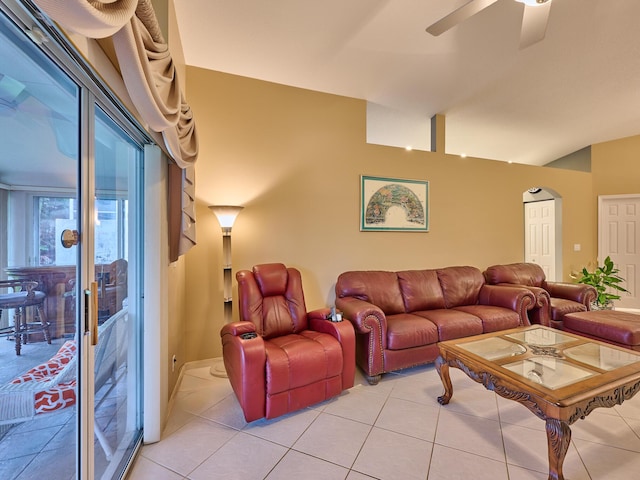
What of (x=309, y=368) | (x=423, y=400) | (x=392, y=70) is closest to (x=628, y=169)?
(x=392, y=70)

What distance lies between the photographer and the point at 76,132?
1.15 metres

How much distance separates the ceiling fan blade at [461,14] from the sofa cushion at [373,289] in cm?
225

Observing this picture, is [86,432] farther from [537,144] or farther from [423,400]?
[537,144]

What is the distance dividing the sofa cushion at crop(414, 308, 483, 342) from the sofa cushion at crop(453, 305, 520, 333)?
87 millimetres

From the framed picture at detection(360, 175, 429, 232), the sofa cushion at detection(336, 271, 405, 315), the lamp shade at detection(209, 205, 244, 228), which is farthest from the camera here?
the framed picture at detection(360, 175, 429, 232)

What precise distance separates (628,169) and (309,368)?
20.7 feet

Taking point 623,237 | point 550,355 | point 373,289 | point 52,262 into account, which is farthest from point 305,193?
point 623,237

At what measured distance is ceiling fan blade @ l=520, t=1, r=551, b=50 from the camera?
1863 mm

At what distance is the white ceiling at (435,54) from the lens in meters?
2.34

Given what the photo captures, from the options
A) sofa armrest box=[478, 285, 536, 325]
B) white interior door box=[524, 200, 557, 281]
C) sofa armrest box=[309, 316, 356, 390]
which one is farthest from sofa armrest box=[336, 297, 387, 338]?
white interior door box=[524, 200, 557, 281]

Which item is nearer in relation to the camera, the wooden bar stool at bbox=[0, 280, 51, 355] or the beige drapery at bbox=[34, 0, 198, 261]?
the beige drapery at bbox=[34, 0, 198, 261]

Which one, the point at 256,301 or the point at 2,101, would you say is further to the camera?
the point at 256,301

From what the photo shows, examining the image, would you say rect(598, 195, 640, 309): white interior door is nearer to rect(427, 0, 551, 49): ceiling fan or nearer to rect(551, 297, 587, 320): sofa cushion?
rect(551, 297, 587, 320): sofa cushion

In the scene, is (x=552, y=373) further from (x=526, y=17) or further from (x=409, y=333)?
(x=526, y=17)
